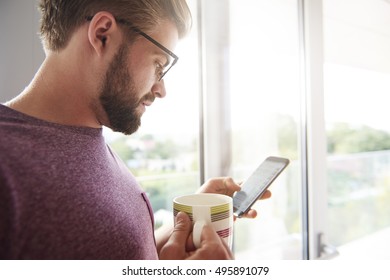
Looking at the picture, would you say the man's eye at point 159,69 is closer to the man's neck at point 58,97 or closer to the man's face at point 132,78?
the man's face at point 132,78

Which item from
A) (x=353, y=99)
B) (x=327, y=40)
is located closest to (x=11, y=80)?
(x=327, y=40)

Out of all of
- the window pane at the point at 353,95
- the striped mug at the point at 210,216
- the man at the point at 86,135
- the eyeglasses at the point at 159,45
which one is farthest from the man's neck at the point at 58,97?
the window pane at the point at 353,95

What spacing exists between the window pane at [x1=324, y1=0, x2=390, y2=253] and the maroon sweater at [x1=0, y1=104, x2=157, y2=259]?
96cm

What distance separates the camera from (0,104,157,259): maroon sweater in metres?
0.31

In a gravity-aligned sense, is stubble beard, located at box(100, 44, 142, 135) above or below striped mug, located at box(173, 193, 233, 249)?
above

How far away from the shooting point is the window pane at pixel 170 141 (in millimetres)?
905

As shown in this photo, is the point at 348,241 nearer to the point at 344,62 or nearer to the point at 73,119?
the point at 344,62

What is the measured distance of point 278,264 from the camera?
1.64ft

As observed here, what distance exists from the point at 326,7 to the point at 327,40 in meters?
0.13

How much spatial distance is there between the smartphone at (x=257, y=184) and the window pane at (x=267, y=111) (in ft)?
0.83

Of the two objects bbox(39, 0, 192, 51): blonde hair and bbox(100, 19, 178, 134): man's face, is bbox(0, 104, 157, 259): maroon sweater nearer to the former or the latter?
bbox(100, 19, 178, 134): man's face

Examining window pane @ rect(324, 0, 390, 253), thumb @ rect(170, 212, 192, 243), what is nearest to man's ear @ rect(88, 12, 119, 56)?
thumb @ rect(170, 212, 192, 243)

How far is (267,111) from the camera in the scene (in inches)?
41.3

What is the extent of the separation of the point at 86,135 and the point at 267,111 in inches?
30.6
